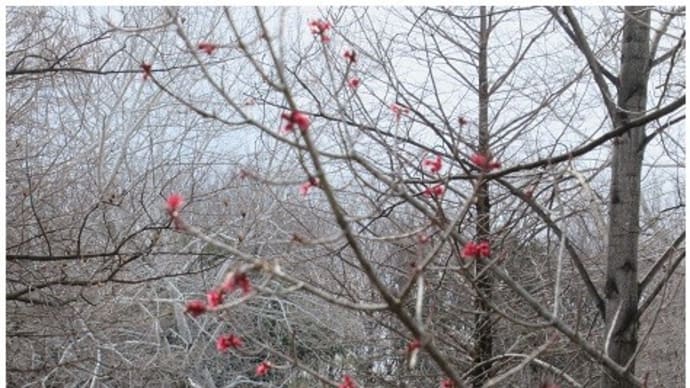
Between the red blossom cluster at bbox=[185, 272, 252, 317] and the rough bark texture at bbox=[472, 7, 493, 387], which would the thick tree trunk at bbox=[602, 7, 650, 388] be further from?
the red blossom cluster at bbox=[185, 272, 252, 317]

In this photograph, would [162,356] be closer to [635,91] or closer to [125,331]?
[125,331]

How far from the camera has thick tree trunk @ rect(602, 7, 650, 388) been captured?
5.80ft

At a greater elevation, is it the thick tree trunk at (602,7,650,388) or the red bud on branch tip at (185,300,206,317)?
the thick tree trunk at (602,7,650,388)

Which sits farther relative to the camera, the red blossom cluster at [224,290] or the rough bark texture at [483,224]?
the rough bark texture at [483,224]

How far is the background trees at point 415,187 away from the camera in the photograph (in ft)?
5.67

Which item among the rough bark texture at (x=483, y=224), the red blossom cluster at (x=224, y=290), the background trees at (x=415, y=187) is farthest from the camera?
the rough bark texture at (x=483, y=224)

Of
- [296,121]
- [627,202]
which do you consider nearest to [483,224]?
[627,202]

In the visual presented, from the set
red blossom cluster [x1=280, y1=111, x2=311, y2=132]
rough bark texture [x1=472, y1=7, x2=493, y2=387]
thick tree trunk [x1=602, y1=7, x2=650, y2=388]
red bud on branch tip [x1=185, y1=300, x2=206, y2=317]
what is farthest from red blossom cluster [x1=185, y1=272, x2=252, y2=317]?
rough bark texture [x1=472, y1=7, x2=493, y2=387]

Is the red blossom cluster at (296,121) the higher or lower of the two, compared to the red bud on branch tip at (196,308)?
higher

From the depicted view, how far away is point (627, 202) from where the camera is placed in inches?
71.4

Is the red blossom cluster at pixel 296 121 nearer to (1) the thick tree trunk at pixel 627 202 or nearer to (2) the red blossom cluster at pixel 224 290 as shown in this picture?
(2) the red blossom cluster at pixel 224 290

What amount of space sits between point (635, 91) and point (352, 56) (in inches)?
33.4

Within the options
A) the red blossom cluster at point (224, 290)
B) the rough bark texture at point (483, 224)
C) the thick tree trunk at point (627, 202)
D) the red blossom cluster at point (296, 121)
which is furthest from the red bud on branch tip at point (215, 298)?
the rough bark texture at point (483, 224)

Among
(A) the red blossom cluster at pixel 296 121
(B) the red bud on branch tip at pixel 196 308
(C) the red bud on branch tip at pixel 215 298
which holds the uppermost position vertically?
(A) the red blossom cluster at pixel 296 121
